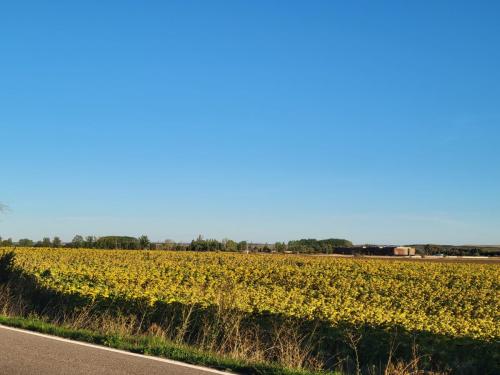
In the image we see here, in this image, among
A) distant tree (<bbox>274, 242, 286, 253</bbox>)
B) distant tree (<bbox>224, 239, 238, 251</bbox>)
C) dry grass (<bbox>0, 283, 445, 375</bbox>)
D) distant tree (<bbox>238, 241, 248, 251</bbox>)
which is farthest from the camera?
distant tree (<bbox>274, 242, 286, 253</bbox>)

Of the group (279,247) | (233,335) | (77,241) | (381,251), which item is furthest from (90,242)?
(233,335)

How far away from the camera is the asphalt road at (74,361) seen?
23.6ft

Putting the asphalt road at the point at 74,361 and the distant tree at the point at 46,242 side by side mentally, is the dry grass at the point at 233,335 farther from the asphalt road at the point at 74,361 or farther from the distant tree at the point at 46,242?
the distant tree at the point at 46,242

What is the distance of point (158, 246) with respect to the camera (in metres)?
82.2

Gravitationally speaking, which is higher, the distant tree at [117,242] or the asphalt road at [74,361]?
the distant tree at [117,242]

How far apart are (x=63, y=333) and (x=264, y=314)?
4.22 metres

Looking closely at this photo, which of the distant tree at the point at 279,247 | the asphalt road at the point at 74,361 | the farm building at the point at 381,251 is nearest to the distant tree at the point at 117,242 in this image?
the distant tree at the point at 279,247

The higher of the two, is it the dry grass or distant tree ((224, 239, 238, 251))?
distant tree ((224, 239, 238, 251))

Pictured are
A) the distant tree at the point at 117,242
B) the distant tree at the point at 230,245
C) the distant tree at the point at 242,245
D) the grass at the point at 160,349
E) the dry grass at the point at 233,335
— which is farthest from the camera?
the distant tree at the point at 242,245

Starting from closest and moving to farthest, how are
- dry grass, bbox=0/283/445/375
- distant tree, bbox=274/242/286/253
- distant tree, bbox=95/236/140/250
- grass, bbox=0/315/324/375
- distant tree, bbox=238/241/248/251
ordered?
grass, bbox=0/315/324/375, dry grass, bbox=0/283/445/375, distant tree, bbox=95/236/140/250, distant tree, bbox=238/241/248/251, distant tree, bbox=274/242/286/253

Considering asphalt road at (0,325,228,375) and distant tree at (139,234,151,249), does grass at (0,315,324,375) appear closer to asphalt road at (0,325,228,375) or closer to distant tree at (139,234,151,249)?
asphalt road at (0,325,228,375)

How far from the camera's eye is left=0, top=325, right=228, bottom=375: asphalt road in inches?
283

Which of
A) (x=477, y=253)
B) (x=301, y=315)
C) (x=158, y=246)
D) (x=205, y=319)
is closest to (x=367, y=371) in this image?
(x=301, y=315)

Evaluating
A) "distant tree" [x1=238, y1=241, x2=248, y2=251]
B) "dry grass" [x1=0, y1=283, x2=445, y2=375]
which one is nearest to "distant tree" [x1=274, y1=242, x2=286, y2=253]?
"distant tree" [x1=238, y1=241, x2=248, y2=251]
